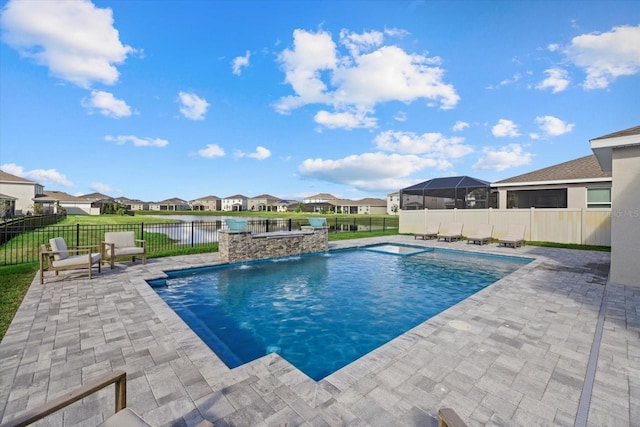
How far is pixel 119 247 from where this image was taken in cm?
893

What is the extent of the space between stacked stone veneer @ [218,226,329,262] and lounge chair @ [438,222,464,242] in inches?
319

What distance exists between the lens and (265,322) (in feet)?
18.0

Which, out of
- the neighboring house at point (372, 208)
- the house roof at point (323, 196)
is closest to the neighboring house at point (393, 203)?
the neighboring house at point (372, 208)

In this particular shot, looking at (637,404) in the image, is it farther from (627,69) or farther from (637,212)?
(627,69)

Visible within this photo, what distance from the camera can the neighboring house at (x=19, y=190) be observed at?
35.9m

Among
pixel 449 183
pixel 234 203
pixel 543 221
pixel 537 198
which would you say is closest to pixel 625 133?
pixel 543 221

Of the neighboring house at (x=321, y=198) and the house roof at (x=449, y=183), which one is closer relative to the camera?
the house roof at (x=449, y=183)

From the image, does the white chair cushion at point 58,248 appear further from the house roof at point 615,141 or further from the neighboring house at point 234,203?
the neighboring house at point 234,203

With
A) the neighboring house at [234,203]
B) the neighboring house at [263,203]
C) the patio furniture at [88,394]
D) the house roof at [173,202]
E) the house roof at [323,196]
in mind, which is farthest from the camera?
the house roof at [173,202]

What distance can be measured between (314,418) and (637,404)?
3.14m

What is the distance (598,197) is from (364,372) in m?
19.4

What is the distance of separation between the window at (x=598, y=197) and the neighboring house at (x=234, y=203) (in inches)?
3637

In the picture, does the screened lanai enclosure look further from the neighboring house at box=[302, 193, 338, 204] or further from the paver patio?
the neighboring house at box=[302, 193, 338, 204]

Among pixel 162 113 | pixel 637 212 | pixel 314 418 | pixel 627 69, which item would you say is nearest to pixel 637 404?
pixel 314 418
